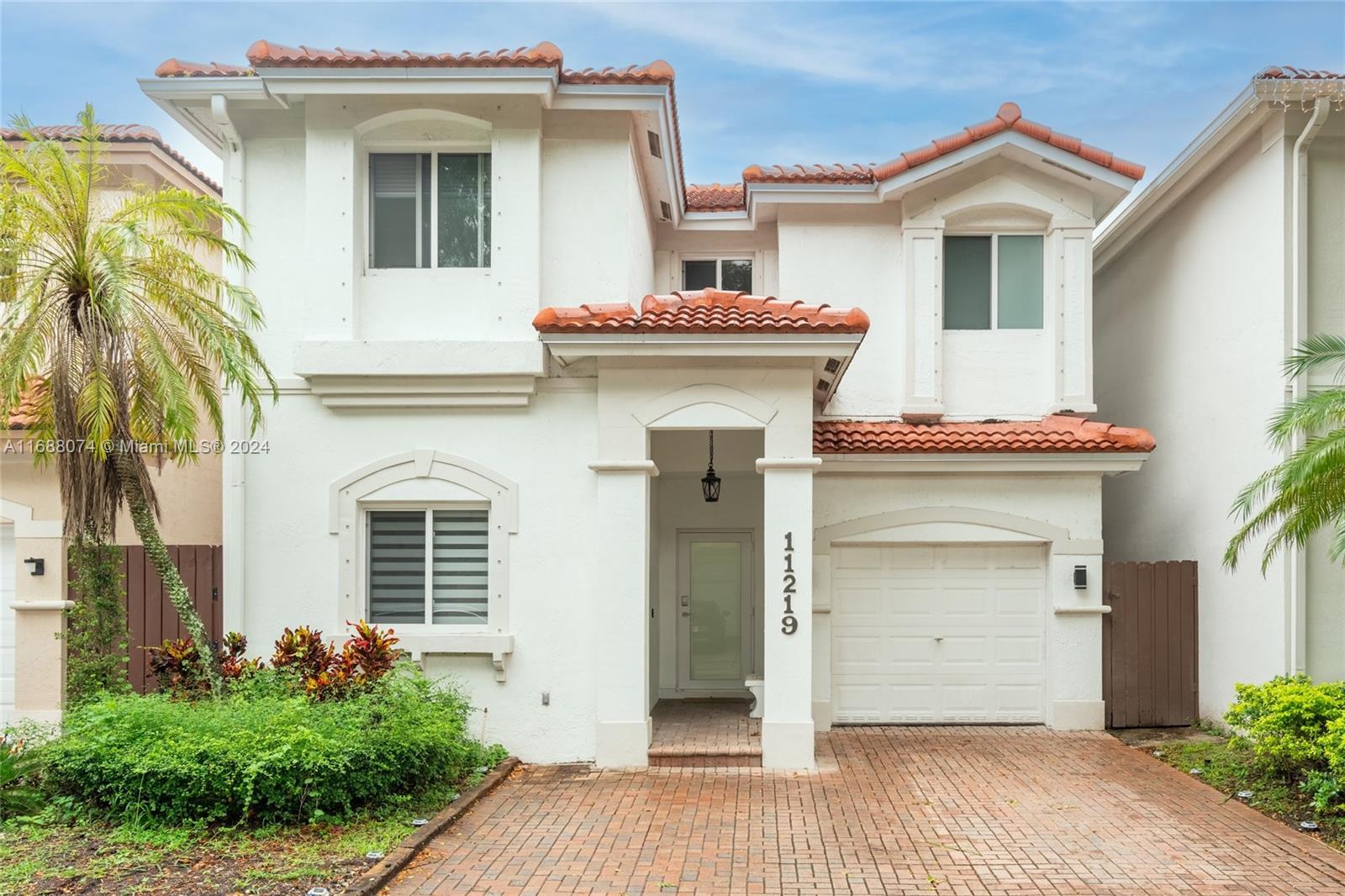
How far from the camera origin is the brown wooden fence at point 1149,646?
12.0 meters

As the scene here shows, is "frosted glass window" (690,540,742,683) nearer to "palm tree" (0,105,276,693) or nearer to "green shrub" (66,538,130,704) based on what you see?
"palm tree" (0,105,276,693)

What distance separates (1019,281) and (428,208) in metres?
8.01

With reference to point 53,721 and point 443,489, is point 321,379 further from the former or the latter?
point 53,721

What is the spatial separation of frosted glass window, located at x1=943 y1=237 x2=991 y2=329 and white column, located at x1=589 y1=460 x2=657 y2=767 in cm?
577

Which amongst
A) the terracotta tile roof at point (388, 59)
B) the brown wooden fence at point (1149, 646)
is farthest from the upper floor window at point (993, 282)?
the terracotta tile roof at point (388, 59)

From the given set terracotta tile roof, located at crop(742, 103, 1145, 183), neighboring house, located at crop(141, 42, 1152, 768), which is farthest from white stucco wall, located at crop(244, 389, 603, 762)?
terracotta tile roof, located at crop(742, 103, 1145, 183)

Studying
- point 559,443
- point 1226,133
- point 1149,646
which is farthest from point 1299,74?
point 559,443

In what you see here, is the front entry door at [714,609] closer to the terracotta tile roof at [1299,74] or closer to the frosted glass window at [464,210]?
the frosted glass window at [464,210]

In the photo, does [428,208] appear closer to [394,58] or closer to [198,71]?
[394,58]

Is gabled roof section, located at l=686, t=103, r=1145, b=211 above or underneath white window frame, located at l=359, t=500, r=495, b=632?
above

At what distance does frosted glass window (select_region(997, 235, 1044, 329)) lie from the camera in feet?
44.5

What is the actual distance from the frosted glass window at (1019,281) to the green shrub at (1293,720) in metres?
→ 5.87

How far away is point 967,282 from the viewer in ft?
44.9

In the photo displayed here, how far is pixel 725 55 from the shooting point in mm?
21422
